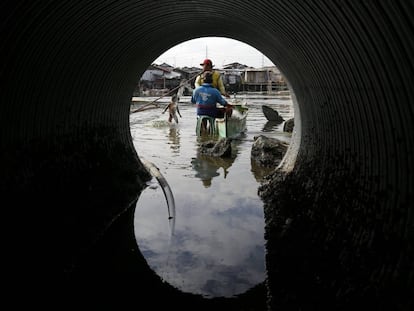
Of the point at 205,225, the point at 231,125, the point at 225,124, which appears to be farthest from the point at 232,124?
the point at 205,225

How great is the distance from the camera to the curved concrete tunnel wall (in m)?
3.24

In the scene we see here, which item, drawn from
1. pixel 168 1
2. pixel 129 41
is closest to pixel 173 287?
pixel 168 1

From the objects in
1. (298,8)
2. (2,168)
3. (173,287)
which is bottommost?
(173,287)

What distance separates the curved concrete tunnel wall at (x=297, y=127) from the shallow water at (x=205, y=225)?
1.14 ft

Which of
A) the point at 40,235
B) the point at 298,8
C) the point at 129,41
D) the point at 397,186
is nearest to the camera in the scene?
the point at 397,186

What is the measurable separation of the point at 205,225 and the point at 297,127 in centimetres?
302

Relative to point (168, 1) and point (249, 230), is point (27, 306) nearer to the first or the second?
point (249, 230)

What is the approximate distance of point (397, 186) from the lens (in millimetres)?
3303

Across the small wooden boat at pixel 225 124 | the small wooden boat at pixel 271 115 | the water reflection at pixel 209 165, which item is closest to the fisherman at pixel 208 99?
the small wooden boat at pixel 225 124

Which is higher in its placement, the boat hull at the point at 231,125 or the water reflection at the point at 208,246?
the boat hull at the point at 231,125

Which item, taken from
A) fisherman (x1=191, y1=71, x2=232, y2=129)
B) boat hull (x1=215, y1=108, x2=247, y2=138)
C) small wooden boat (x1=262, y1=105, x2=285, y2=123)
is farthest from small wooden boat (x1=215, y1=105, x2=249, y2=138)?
small wooden boat (x1=262, y1=105, x2=285, y2=123)

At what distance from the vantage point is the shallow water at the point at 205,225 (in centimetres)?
520

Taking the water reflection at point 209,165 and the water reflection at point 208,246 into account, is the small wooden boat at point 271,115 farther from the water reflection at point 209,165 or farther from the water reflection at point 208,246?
the water reflection at point 208,246

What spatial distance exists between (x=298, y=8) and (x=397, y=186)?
238 cm
